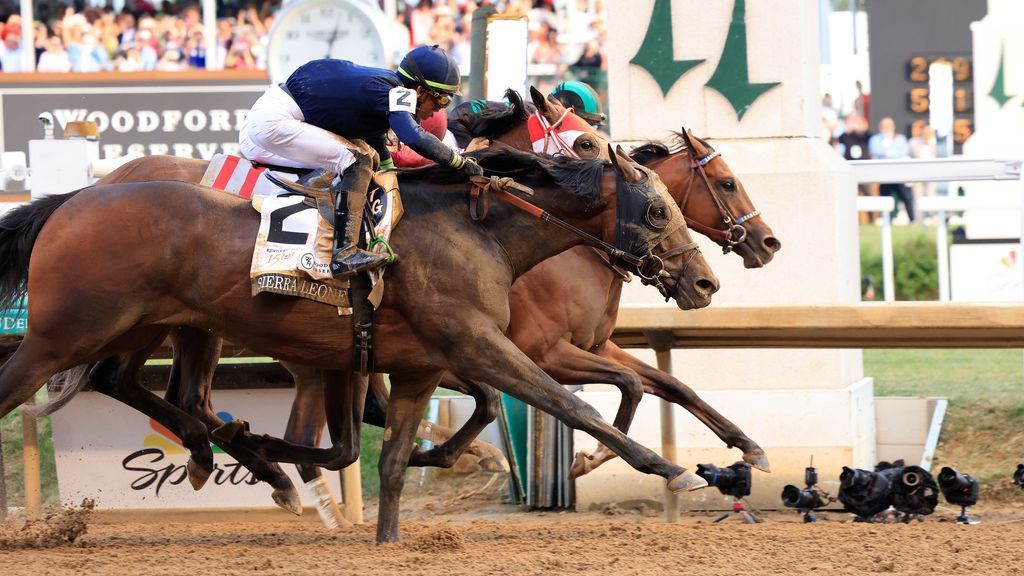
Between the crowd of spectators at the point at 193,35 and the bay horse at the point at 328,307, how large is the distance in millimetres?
9291

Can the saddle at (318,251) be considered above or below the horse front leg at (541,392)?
above

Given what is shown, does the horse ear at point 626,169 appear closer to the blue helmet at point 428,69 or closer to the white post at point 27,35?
the blue helmet at point 428,69

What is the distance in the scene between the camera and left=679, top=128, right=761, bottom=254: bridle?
679cm

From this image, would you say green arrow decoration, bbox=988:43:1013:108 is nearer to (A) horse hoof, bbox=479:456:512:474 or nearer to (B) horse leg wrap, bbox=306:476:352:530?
(A) horse hoof, bbox=479:456:512:474

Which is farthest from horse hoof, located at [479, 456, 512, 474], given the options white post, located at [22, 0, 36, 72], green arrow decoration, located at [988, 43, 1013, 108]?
green arrow decoration, located at [988, 43, 1013, 108]

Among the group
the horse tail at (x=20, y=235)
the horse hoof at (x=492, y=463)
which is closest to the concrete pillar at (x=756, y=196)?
the horse hoof at (x=492, y=463)

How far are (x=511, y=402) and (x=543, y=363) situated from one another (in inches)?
67.3

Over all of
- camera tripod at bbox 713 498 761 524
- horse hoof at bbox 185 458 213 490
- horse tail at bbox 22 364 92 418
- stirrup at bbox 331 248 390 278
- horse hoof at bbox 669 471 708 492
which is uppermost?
stirrup at bbox 331 248 390 278

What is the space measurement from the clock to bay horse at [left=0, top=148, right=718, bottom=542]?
4183 mm

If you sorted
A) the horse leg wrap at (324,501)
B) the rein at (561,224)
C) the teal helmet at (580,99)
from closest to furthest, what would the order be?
the rein at (561,224) < the horse leg wrap at (324,501) < the teal helmet at (580,99)

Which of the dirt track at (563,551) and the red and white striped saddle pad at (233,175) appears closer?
the dirt track at (563,551)

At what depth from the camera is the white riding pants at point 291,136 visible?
5691 mm

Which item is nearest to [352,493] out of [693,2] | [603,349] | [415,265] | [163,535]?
[163,535]

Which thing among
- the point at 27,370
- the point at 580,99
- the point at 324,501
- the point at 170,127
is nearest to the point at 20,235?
the point at 27,370
